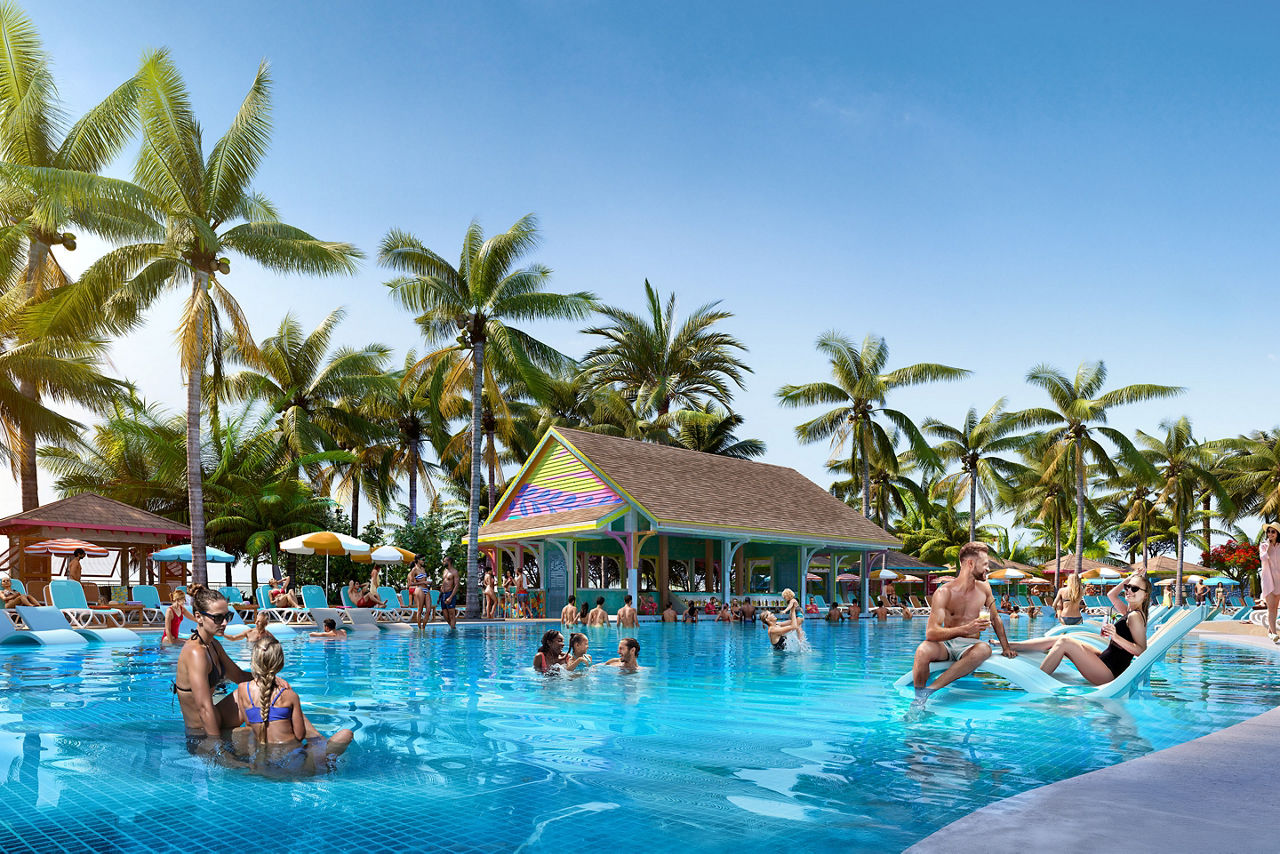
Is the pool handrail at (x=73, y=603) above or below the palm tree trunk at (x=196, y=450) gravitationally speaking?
below

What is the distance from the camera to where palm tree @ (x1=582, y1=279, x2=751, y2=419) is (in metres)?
42.0

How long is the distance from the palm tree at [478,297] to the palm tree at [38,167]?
7682 mm

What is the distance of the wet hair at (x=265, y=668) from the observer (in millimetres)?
5832

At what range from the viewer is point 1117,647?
9.37 m

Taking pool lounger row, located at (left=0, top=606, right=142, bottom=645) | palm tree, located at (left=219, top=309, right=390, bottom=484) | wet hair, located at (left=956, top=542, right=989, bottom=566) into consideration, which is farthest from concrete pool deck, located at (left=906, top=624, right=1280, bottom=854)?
palm tree, located at (left=219, top=309, right=390, bottom=484)

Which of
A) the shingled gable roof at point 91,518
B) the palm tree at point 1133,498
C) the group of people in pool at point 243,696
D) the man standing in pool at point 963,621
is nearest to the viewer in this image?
the group of people in pool at point 243,696

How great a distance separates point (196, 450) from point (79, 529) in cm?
488

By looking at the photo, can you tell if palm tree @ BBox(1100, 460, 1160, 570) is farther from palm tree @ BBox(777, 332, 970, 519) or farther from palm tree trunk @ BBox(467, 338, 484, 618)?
palm tree trunk @ BBox(467, 338, 484, 618)

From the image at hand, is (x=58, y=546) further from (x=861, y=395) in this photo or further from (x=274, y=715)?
(x=861, y=395)

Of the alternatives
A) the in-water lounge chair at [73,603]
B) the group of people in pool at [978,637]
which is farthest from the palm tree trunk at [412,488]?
the group of people in pool at [978,637]

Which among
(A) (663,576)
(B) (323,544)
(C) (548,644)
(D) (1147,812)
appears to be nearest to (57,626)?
(B) (323,544)

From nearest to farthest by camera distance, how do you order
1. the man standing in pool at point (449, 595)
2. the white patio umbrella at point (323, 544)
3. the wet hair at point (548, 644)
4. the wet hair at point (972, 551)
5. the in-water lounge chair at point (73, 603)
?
1. the wet hair at point (972, 551)
2. the wet hair at point (548, 644)
3. the in-water lounge chair at point (73, 603)
4. the man standing in pool at point (449, 595)
5. the white patio umbrella at point (323, 544)

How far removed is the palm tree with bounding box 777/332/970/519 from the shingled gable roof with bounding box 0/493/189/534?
26516 mm

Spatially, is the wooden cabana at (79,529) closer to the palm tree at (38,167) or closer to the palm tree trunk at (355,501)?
the palm tree at (38,167)
